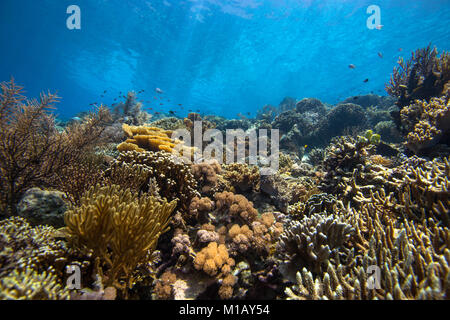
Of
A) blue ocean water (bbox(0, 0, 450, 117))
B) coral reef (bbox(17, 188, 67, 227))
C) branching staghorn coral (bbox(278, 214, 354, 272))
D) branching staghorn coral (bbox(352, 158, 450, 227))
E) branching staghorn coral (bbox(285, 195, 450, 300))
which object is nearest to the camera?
branching staghorn coral (bbox(285, 195, 450, 300))

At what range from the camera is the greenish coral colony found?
1.98 meters

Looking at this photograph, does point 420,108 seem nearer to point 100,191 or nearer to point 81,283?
point 100,191

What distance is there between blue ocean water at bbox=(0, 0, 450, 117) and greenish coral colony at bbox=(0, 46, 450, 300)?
1630 cm

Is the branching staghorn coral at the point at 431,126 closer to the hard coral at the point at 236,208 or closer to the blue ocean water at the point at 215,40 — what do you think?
the hard coral at the point at 236,208

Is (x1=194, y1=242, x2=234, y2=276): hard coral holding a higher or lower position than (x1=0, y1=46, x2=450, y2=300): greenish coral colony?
lower

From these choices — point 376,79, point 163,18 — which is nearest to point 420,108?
point 163,18

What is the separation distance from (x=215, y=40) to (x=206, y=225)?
41649 mm

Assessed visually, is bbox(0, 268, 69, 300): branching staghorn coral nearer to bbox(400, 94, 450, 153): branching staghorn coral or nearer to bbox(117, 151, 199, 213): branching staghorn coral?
bbox(117, 151, 199, 213): branching staghorn coral

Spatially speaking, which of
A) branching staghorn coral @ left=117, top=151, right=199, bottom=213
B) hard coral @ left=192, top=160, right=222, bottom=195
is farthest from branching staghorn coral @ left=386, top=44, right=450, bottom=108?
branching staghorn coral @ left=117, top=151, right=199, bottom=213

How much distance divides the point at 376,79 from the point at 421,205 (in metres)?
82.8

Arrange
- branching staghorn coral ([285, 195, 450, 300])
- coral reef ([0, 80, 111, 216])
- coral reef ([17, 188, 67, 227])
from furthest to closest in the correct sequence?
coral reef ([0, 80, 111, 216])
coral reef ([17, 188, 67, 227])
branching staghorn coral ([285, 195, 450, 300])

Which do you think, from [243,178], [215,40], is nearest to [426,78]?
[243,178]

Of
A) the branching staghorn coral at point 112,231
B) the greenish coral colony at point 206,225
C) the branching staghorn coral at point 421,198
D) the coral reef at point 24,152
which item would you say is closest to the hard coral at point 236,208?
the greenish coral colony at point 206,225

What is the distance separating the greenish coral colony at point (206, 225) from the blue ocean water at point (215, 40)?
642 inches
